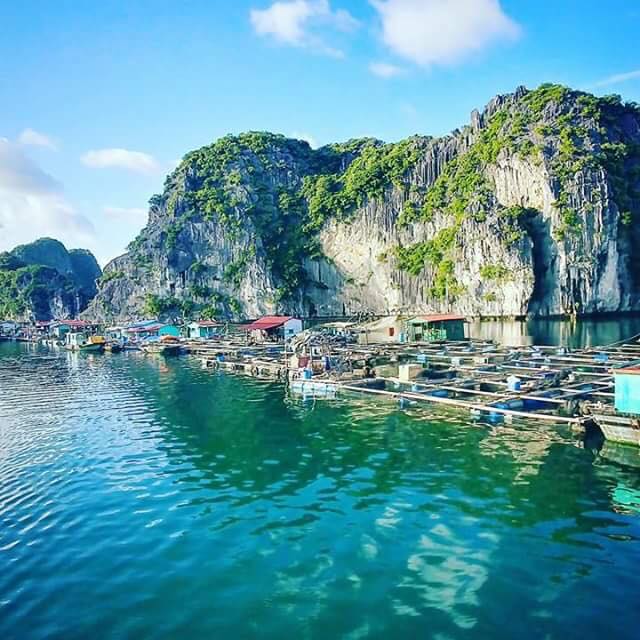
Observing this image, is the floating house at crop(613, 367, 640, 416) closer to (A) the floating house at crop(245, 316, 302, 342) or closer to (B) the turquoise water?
(B) the turquoise water

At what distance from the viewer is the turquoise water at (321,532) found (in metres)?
9.95

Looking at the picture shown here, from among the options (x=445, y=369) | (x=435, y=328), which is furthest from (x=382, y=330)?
(x=445, y=369)

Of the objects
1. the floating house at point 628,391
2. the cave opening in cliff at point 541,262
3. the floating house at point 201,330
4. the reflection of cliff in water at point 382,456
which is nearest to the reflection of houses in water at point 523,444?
the reflection of cliff in water at point 382,456

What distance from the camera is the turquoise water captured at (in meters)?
9.95

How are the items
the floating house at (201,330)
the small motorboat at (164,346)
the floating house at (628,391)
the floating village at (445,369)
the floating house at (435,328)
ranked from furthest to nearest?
the floating house at (201,330)
the small motorboat at (164,346)
the floating house at (435,328)
the floating village at (445,369)
the floating house at (628,391)

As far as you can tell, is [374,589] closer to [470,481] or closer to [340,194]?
[470,481]

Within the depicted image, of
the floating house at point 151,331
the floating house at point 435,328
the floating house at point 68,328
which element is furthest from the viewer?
the floating house at point 68,328

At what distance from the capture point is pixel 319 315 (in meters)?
122

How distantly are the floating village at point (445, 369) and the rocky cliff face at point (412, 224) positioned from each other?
37.7 metres

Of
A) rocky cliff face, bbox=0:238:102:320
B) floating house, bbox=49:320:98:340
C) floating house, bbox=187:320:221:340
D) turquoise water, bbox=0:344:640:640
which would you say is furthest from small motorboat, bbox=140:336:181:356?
rocky cliff face, bbox=0:238:102:320

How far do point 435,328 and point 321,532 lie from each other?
4289 centimetres

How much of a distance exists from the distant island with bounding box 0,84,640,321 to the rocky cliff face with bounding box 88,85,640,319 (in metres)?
0.32

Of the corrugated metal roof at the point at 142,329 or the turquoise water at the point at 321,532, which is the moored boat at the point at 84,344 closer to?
the corrugated metal roof at the point at 142,329

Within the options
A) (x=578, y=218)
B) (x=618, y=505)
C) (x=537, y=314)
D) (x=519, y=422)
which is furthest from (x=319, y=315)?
(x=618, y=505)
